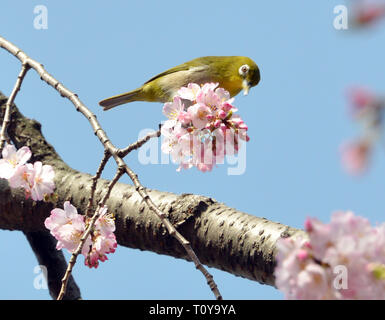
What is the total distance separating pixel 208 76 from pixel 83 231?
225cm

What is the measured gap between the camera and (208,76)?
179 inches

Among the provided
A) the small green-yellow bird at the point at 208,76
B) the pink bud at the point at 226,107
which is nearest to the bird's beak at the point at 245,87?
the small green-yellow bird at the point at 208,76

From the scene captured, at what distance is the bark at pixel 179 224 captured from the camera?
2766mm

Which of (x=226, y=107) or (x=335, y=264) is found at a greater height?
(x=226, y=107)

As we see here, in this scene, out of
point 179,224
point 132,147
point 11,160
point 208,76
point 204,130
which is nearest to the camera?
point 132,147

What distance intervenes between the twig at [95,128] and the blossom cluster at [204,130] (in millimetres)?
374

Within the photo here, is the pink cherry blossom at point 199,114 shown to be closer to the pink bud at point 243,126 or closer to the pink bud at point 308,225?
the pink bud at point 243,126

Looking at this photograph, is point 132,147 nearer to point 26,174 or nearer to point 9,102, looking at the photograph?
point 9,102

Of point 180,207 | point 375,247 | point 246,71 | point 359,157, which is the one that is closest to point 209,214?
point 180,207

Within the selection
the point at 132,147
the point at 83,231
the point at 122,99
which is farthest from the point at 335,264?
the point at 122,99

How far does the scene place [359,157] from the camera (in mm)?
613

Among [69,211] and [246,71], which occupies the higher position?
[246,71]
